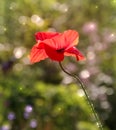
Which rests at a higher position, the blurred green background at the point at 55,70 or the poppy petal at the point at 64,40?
the poppy petal at the point at 64,40

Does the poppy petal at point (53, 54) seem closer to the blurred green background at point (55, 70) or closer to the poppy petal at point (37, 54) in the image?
the poppy petal at point (37, 54)

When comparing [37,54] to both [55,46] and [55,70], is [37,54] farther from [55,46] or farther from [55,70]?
[55,70]

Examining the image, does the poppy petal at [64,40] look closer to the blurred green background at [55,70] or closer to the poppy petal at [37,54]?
the poppy petal at [37,54]

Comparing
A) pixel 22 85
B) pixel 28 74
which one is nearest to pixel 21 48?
pixel 28 74

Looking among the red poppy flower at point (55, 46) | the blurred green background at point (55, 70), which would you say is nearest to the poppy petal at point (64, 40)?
the red poppy flower at point (55, 46)

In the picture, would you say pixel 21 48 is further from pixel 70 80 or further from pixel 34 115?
pixel 34 115

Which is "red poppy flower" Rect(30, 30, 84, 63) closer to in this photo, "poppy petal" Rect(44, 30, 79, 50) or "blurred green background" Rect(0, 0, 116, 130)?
"poppy petal" Rect(44, 30, 79, 50)

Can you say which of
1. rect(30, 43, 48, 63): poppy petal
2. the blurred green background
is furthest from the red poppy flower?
the blurred green background

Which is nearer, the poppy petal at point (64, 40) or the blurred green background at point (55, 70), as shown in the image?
the poppy petal at point (64, 40)
